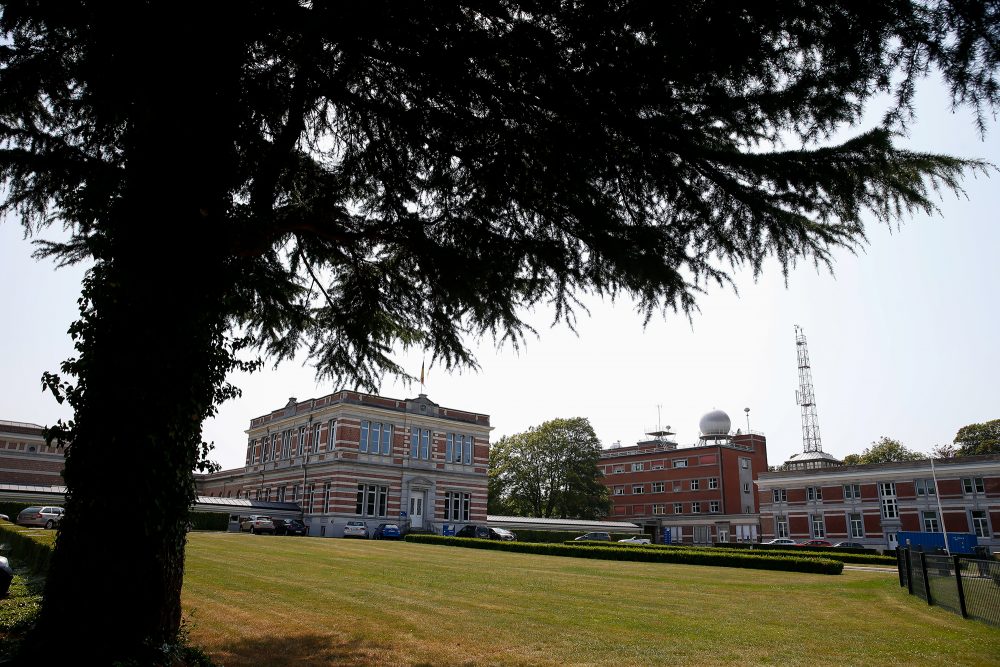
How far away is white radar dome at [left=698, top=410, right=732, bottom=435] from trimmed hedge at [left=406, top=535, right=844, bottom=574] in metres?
44.1

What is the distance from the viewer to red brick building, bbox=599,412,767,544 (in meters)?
66.8

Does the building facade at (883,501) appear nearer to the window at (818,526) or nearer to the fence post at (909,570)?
the window at (818,526)

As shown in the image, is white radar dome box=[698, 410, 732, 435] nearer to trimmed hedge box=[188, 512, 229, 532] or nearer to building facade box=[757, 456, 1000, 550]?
building facade box=[757, 456, 1000, 550]

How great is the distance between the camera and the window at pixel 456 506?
50.1m

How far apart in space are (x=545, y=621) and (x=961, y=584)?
7.34 m

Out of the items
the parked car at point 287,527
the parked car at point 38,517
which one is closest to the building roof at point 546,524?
the parked car at point 287,527

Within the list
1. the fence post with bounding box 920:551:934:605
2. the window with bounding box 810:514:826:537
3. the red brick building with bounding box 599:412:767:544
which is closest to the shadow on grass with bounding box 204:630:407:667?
the fence post with bounding box 920:551:934:605

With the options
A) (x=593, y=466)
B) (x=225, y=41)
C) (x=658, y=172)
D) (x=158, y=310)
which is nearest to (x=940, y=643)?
(x=658, y=172)

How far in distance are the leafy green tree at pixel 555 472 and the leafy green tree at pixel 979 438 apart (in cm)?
3560

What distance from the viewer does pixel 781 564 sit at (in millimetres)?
23219

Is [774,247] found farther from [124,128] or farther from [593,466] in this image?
[593,466]

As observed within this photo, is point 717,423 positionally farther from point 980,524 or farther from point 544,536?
point 544,536

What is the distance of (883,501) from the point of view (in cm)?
5297

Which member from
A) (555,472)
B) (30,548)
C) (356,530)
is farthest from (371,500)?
(30,548)
